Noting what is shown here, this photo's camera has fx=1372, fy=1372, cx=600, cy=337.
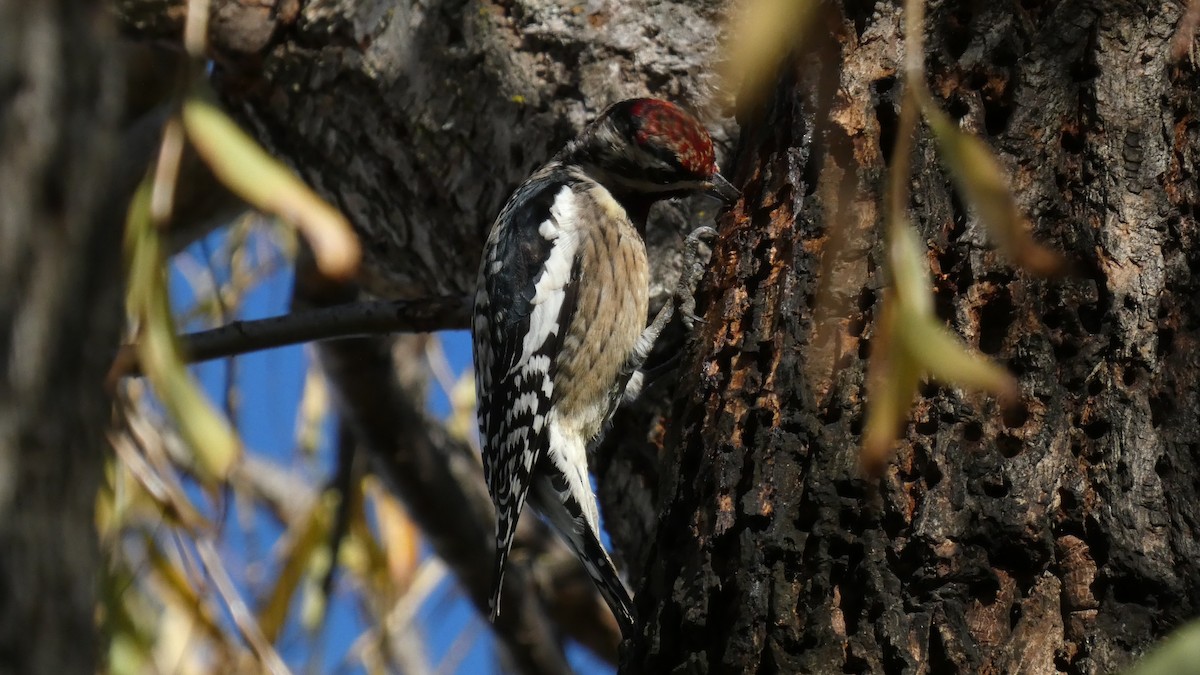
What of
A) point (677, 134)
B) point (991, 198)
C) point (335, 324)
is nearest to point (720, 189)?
point (677, 134)

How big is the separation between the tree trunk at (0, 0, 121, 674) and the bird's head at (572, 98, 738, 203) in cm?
118

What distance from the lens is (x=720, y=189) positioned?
2.46m

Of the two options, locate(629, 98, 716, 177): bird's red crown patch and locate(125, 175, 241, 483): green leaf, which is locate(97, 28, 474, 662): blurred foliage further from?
locate(629, 98, 716, 177): bird's red crown patch

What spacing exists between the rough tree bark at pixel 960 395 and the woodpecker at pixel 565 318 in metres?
0.67

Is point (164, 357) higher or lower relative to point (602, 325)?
higher

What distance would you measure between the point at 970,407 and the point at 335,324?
136cm

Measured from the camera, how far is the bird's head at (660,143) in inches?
98.7

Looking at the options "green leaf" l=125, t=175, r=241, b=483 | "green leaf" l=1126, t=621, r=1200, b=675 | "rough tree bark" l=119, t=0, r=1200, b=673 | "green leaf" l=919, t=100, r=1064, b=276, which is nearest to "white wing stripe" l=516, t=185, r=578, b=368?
"rough tree bark" l=119, t=0, r=1200, b=673

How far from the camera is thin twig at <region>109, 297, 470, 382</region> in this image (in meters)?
2.57

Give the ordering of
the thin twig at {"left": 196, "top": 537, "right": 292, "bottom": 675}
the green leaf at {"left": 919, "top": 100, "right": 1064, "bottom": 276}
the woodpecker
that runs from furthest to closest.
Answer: the woodpecker → the thin twig at {"left": 196, "top": 537, "right": 292, "bottom": 675} → the green leaf at {"left": 919, "top": 100, "right": 1064, "bottom": 276}

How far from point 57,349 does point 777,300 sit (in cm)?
87

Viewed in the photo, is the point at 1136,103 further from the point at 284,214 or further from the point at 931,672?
the point at 284,214

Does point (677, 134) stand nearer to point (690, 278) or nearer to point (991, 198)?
point (690, 278)

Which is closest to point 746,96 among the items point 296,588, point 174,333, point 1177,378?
point 1177,378
